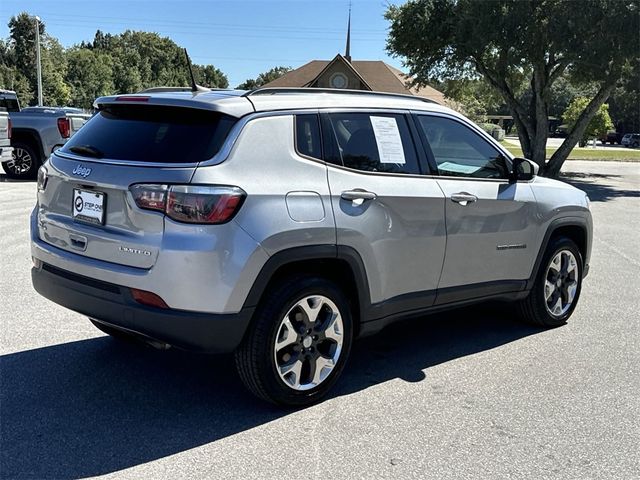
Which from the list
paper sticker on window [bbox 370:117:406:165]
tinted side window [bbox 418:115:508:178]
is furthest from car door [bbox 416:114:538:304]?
paper sticker on window [bbox 370:117:406:165]

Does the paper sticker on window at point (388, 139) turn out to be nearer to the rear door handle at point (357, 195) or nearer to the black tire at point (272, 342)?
the rear door handle at point (357, 195)

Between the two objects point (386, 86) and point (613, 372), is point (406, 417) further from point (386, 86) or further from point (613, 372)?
point (386, 86)

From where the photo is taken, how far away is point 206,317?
3320mm

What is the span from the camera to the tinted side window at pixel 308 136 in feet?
12.3

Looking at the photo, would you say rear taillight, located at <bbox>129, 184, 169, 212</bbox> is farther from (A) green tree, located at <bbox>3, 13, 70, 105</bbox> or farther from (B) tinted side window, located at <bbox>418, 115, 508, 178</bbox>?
(A) green tree, located at <bbox>3, 13, 70, 105</bbox>

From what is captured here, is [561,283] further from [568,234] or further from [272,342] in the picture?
[272,342]

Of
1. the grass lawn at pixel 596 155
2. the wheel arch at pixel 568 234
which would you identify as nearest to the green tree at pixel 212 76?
the grass lawn at pixel 596 155

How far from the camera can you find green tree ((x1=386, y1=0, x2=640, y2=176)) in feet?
61.4

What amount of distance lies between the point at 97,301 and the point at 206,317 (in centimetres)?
66

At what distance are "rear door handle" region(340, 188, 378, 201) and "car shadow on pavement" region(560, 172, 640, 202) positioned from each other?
14685 mm

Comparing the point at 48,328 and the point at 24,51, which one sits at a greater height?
the point at 24,51

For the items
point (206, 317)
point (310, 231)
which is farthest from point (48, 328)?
point (310, 231)

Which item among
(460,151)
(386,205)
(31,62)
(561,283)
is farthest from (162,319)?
(31,62)

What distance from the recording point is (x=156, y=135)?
142 inches
